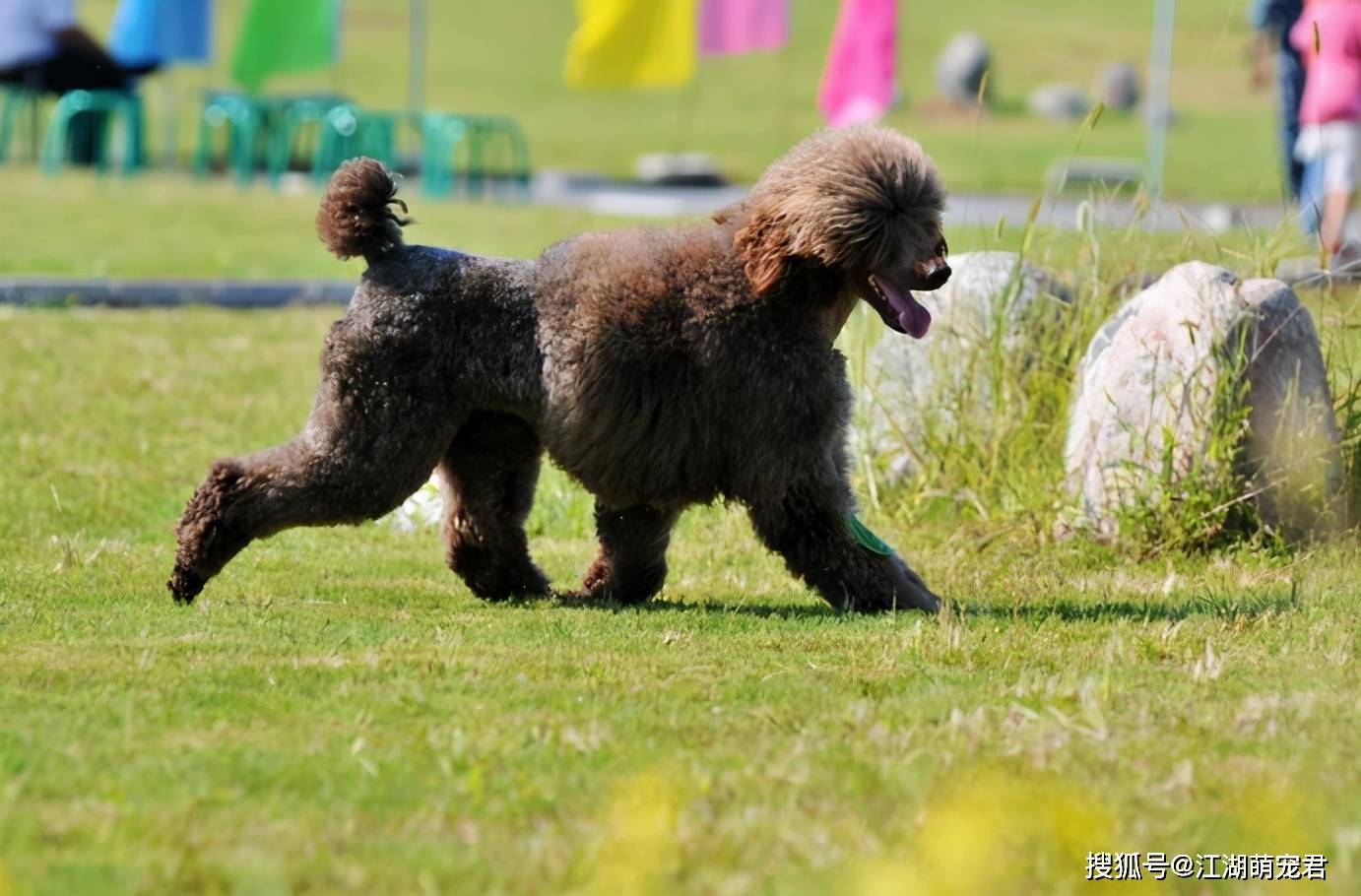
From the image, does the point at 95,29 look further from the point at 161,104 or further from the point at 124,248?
the point at 124,248

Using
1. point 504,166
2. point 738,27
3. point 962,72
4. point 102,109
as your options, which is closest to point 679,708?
point 738,27

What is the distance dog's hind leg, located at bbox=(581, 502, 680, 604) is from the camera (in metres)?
7.03

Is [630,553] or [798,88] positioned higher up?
[798,88]

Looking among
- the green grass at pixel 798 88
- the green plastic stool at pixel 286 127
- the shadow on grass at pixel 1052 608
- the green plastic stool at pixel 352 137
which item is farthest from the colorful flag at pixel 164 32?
the shadow on grass at pixel 1052 608

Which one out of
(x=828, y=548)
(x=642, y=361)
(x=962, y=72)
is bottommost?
(x=828, y=548)

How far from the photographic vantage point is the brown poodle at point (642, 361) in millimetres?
6422

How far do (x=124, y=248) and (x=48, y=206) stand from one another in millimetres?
3788

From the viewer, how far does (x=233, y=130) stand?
27.6 metres

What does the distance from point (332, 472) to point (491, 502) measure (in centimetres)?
77

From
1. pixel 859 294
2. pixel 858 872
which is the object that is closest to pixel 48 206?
pixel 859 294

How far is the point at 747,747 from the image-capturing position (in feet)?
16.3

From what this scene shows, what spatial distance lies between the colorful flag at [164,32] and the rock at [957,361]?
20.0 meters

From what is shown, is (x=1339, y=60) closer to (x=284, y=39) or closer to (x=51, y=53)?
(x=284, y=39)

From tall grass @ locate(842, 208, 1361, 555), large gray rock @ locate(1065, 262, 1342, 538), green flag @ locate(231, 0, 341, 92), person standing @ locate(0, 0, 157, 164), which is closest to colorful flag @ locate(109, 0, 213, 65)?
person standing @ locate(0, 0, 157, 164)
